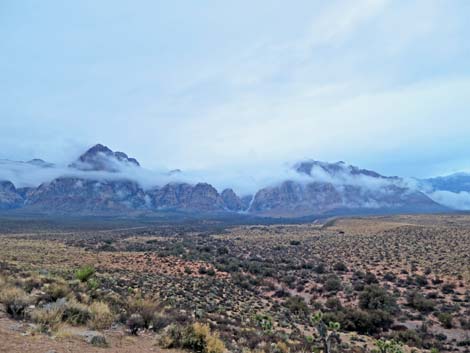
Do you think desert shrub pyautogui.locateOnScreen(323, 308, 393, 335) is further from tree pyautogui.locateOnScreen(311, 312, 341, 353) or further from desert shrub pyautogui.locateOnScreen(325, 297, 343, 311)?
tree pyautogui.locateOnScreen(311, 312, 341, 353)

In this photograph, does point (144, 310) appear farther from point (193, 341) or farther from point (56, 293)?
point (193, 341)

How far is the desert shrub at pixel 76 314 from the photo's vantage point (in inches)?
401

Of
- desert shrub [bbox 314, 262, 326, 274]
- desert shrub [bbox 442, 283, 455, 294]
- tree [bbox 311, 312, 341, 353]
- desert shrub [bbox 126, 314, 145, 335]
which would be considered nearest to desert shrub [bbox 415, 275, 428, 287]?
desert shrub [bbox 442, 283, 455, 294]

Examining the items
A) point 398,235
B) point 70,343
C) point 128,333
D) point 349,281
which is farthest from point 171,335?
point 398,235

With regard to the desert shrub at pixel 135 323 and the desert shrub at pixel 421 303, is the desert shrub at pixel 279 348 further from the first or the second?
the desert shrub at pixel 421 303

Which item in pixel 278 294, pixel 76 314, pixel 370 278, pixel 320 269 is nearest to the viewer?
pixel 76 314

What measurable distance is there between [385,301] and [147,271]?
56.8 feet

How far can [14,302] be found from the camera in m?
10.2

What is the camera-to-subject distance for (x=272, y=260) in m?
43.5

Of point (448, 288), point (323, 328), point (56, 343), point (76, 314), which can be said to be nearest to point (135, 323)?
point (76, 314)

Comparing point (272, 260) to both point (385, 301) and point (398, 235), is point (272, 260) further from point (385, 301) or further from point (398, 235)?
point (398, 235)

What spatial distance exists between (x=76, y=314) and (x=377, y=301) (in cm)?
1996

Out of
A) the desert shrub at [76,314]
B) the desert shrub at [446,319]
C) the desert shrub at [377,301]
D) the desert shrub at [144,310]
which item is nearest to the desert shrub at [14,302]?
the desert shrub at [76,314]

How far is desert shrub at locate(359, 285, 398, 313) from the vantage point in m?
24.2
